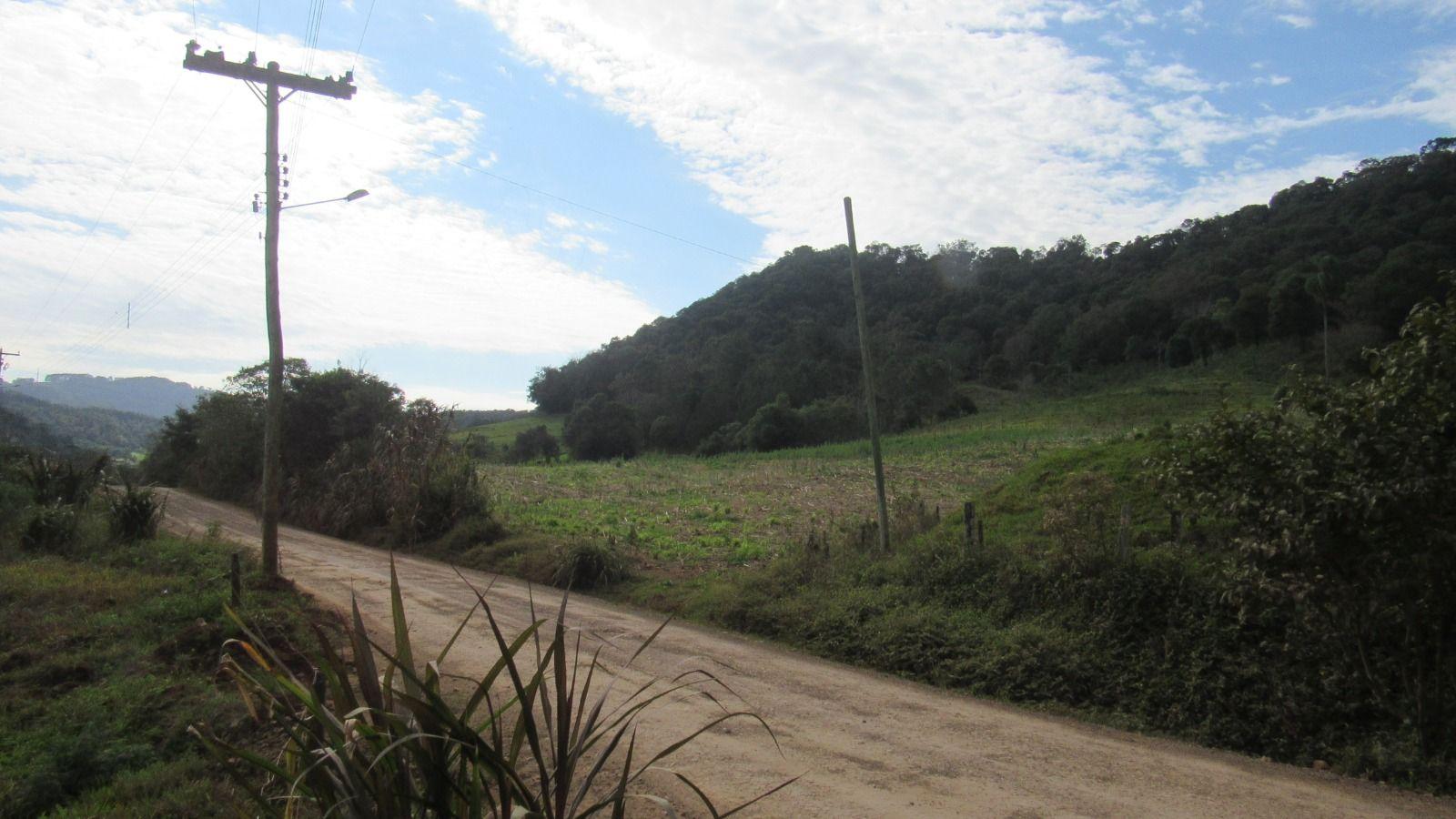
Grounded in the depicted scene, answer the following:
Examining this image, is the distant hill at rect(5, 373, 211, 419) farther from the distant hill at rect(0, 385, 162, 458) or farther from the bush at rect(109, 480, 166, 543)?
the bush at rect(109, 480, 166, 543)

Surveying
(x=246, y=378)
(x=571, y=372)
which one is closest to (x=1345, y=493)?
(x=246, y=378)

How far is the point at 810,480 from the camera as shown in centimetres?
2988

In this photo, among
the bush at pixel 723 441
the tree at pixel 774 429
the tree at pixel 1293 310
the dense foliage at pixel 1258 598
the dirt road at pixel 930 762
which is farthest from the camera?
the bush at pixel 723 441

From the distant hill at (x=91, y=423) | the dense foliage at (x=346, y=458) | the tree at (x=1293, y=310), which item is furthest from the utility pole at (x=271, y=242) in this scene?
the distant hill at (x=91, y=423)

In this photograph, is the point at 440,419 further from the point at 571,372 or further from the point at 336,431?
the point at 571,372

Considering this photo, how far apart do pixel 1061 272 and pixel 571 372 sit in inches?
1797

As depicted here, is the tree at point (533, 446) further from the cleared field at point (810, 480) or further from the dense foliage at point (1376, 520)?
the dense foliage at point (1376, 520)

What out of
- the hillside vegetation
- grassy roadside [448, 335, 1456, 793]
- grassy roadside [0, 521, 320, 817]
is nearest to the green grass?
grassy roadside [448, 335, 1456, 793]

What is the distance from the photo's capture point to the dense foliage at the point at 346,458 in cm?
2062

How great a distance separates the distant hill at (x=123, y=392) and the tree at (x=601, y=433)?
50.9 meters

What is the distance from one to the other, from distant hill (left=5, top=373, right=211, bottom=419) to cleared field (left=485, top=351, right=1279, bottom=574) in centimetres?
7319

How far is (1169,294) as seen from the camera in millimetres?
53906

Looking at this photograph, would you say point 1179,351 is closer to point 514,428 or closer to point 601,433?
point 601,433

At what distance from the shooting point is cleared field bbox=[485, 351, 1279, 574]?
58.2 ft
